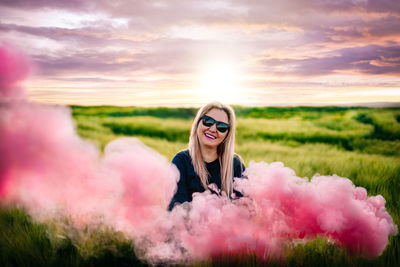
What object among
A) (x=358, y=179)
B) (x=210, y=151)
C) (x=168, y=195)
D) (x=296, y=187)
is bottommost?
(x=358, y=179)

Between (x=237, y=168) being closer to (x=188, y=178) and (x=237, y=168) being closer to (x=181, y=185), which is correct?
(x=188, y=178)

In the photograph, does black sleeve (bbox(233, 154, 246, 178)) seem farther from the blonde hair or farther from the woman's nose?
the woman's nose

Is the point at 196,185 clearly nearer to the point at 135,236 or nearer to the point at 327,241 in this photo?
the point at 135,236

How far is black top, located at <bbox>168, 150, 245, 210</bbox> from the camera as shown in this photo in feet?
10.1

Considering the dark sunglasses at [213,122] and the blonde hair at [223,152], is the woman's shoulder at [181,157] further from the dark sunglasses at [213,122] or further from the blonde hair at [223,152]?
the dark sunglasses at [213,122]

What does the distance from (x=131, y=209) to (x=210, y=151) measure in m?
1.27

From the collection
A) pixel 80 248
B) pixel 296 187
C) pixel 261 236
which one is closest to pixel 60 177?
pixel 80 248

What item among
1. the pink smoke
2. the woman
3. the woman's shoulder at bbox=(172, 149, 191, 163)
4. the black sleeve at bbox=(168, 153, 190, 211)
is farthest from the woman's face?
the pink smoke

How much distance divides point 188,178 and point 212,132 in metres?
0.63

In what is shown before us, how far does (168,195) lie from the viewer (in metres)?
3.05

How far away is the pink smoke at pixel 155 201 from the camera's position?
2.37 m

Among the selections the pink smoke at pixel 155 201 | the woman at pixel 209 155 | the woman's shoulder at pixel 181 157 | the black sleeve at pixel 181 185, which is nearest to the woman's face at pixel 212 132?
the woman at pixel 209 155

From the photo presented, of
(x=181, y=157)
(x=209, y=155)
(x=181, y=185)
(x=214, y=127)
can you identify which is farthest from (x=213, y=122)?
(x=181, y=185)

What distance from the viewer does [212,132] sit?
3.32 metres
